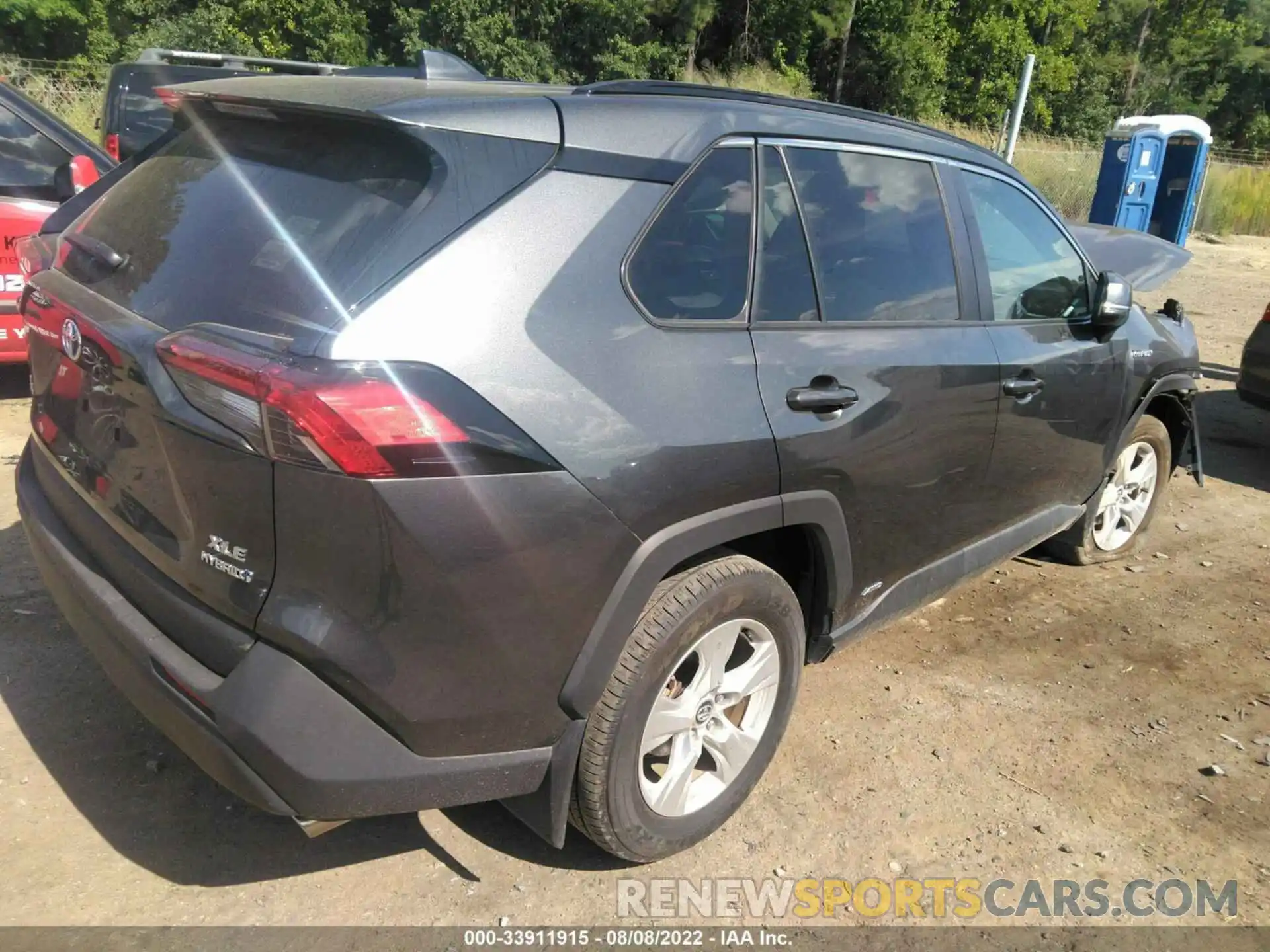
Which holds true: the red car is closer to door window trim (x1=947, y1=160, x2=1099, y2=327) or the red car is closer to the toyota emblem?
the toyota emblem

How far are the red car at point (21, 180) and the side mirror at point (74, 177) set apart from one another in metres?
0.05

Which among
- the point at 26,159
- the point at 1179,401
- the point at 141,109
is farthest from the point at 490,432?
the point at 141,109

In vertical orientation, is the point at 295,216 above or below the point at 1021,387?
above

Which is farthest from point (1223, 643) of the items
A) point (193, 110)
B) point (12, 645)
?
point (12, 645)

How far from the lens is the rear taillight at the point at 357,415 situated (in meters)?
1.81

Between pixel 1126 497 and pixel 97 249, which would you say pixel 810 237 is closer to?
pixel 97 249

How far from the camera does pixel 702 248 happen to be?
239 centimetres

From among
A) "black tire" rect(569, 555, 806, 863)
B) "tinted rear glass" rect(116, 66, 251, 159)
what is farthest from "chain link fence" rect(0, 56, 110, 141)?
"black tire" rect(569, 555, 806, 863)

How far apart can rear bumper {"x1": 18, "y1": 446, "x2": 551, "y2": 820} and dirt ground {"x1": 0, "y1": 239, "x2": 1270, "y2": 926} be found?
53 cm

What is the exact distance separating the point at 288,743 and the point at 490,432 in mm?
714

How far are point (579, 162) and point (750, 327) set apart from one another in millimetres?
598

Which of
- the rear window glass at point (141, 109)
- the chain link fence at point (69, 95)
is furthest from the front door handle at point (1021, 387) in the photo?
the chain link fence at point (69, 95)

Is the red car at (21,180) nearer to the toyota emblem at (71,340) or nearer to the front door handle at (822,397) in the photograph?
the toyota emblem at (71,340)

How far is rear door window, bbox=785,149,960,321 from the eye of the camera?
270 cm
